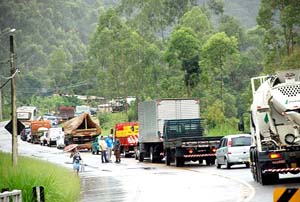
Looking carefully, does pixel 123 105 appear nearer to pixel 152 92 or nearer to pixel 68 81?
pixel 152 92

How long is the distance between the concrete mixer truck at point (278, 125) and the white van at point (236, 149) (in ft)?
32.3

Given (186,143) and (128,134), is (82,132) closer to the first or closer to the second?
(128,134)

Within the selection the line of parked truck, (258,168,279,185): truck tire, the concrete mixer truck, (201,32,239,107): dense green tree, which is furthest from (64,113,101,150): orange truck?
the concrete mixer truck

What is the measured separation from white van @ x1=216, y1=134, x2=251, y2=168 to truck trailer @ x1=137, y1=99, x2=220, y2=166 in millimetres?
3471

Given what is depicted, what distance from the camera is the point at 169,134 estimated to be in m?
42.1

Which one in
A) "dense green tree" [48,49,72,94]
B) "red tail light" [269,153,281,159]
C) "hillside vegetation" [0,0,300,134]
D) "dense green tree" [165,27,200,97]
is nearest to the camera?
"red tail light" [269,153,281,159]

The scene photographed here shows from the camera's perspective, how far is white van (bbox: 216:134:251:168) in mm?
34531

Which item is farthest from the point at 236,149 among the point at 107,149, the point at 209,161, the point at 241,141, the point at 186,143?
the point at 107,149

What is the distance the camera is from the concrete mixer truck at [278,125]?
23516mm

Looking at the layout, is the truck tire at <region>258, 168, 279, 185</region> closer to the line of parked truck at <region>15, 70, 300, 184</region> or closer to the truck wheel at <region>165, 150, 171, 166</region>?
the line of parked truck at <region>15, 70, 300, 184</region>

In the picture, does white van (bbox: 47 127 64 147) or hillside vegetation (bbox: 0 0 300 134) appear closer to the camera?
hillside vegetation (bbox: 0 0 300 134)

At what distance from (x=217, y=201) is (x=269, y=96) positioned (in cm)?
447

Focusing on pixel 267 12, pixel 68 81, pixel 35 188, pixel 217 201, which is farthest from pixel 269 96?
pixel 68 81

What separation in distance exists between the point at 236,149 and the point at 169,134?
813 centimetres
